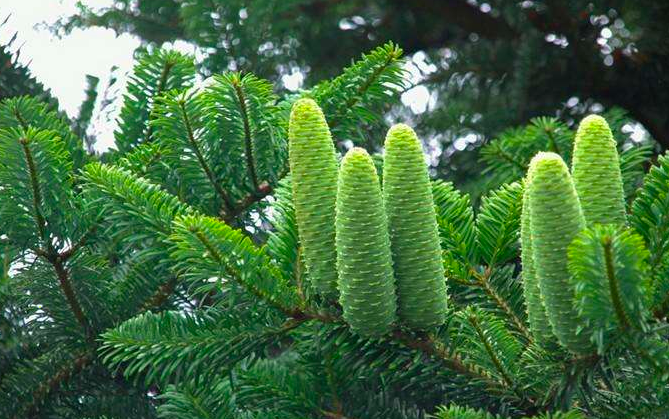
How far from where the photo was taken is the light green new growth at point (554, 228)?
796mm

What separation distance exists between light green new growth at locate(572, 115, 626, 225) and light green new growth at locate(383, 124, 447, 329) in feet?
0.41

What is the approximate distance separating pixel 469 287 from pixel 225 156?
30cm

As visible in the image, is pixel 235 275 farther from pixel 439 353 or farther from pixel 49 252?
pixel 49 252

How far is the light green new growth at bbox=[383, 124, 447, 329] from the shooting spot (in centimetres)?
87

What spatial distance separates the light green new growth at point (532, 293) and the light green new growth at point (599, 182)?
5 centimetres

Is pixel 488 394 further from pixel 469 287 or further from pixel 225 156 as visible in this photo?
pixel 225 156

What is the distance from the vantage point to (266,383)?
1032 millimetres

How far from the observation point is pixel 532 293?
868mm

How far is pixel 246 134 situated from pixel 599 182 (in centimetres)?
41

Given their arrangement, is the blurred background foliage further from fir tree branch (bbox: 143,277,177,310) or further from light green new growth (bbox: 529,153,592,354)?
light green new growth (bbox: 529,153,592,354)

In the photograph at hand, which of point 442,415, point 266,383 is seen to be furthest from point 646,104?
point 442,415

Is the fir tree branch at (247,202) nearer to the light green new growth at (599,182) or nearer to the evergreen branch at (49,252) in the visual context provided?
the evergreen branch at (49,252)

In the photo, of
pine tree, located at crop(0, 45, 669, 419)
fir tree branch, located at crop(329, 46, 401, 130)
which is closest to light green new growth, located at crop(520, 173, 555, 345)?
pine tree, located at crop(0, 45, 669, 419)

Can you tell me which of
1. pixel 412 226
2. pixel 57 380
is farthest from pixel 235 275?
pixel 57 380
